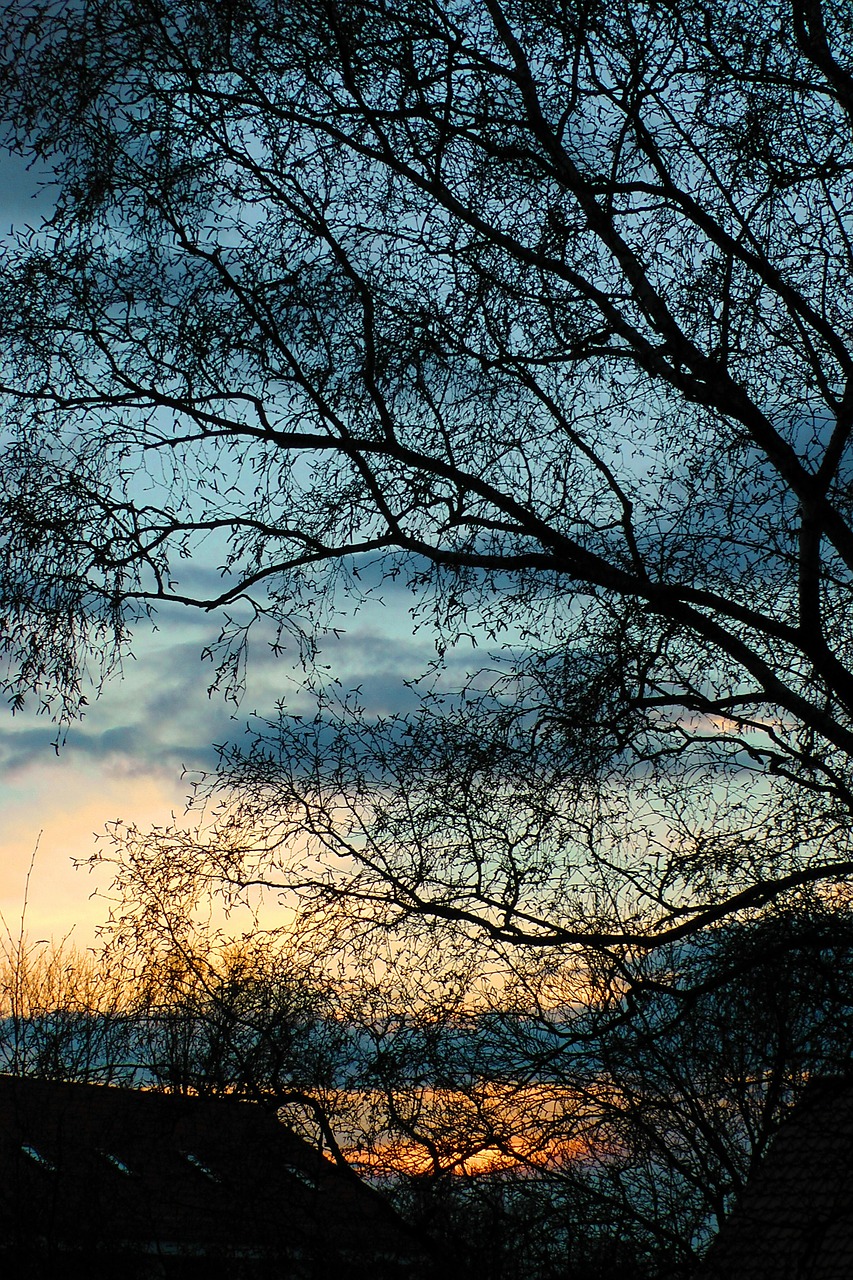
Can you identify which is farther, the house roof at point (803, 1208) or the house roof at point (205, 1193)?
the house roof at point (205, 1193)

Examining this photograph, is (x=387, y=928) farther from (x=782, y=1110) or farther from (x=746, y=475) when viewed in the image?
(x=746, y=475)

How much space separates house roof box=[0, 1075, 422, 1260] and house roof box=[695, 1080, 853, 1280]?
93.2 inches

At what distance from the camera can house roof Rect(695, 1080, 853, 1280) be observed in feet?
20.8

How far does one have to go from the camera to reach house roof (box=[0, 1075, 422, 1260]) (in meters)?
8.31

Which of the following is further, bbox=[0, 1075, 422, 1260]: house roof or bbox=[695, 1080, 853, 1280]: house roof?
bbox=[0, 1075, 422, 1260]: house roof

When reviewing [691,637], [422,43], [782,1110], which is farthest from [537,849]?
[422,43]

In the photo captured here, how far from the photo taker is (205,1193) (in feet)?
29.8

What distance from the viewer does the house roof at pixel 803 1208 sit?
20.8 feet

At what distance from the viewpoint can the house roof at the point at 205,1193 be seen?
8.31m

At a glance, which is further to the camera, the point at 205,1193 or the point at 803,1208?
the point at 205,1193

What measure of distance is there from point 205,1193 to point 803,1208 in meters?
4.41

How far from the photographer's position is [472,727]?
7.65 m

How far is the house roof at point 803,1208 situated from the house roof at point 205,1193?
2.37 m

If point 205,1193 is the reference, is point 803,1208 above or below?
above
